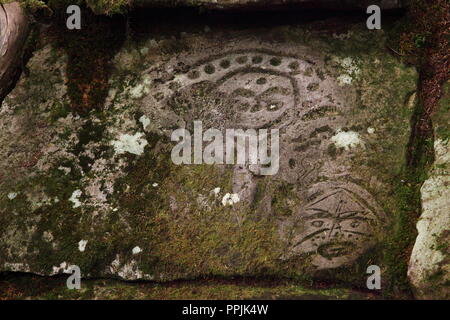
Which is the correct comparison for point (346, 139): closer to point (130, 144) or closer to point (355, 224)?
point (355, 224)

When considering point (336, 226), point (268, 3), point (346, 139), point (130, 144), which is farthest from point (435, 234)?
point (130, 144)

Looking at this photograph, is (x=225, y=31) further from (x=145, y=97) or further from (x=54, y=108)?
(x=54, y=108)

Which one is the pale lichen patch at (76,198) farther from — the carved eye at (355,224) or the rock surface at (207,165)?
the carved eye at (355,224)

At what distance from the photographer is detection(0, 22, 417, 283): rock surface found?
15.0 ft

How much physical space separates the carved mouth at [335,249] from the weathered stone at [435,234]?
0.53 m

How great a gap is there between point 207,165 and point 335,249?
137cm

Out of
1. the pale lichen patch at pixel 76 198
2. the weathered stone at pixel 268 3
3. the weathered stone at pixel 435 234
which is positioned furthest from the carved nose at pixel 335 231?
the pale lichen patch at pixel 76 198

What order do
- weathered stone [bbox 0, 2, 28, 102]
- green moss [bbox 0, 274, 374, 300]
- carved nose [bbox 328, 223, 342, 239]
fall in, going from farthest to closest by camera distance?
weathered stone [bbox 0, 2, 28, 102], carved nose [bbox 328, 223, 342, 239], green moss [bbox 0, 274, 374, 300]

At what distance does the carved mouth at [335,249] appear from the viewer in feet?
14.8

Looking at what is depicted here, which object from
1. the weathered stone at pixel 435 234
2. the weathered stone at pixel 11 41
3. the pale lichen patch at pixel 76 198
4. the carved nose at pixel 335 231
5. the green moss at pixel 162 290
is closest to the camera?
the weathered stone at pixel 435 234

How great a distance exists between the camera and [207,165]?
4844 millimetres

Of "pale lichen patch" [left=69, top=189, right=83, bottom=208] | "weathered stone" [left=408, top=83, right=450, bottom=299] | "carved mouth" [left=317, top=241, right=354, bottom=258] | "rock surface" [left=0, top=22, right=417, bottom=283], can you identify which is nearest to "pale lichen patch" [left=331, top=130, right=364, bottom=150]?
"rock surface" [left=0, top=22, right=417, bottom=283]

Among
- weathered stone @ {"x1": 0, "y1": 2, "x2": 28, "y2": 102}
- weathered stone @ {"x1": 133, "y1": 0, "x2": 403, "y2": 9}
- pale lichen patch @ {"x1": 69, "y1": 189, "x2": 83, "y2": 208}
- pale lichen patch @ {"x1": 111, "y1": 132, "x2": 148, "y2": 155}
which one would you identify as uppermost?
weathered stone @ {"x1": 133, "y1": 0, "x2": 403, "y2": 9}

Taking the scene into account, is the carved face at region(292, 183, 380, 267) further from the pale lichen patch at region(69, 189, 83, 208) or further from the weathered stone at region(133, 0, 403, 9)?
→ the pale lichen patch at region(69, 189, 83, 208)
